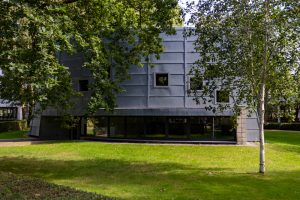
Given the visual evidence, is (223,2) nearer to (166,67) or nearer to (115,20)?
(115,20)

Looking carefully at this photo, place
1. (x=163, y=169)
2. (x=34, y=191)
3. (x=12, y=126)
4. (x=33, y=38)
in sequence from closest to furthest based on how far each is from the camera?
(x=34, y=191) < (x=33, y=38) < (x=163, y=169) < (x=12, y=126)

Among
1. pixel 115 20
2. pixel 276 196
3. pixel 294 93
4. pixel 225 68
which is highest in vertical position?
pixel 115 20

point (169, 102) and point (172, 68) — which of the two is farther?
point (172, 68)

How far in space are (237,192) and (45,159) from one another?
453 inches

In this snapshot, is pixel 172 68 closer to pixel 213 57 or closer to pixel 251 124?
pixel 251 124

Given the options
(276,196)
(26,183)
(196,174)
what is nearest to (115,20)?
(196,174)

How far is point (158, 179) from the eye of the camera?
1482 cm

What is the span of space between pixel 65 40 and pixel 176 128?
17.5 m

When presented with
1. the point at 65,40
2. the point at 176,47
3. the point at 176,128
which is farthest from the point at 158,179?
the point at 176,47

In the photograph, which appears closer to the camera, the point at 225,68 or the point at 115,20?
the point at 225,68

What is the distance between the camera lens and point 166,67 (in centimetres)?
2880

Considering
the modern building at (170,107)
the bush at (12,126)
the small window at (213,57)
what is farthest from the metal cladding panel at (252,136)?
the bush at (12,126)

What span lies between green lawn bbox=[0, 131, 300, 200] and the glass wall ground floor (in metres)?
2.79

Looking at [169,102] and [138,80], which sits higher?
[138,80]
